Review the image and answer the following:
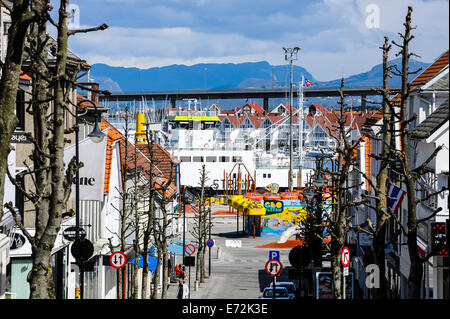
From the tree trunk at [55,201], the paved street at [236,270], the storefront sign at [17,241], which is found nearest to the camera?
the tree trunk at [55,201]

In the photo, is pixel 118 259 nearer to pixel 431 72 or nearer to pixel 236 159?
pixel 431 72

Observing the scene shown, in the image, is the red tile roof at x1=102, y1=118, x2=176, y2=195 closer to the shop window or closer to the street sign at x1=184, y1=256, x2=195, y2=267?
the street sign at x1=184, y1=256, x2=195, y2=267

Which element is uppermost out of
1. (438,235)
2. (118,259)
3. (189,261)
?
(438,235)

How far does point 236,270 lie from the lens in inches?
2359

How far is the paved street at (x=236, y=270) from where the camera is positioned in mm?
47156

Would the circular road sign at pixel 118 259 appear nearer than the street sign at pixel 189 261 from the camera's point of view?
Yes

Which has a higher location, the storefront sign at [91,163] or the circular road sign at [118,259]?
the storefront sign at [91,163]

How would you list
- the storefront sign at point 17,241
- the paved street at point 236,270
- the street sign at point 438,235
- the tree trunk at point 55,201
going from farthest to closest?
the paved street at point 236,270
the storefront sign at point 17,241
the street sign at point 438,235
the tree trunk at point 55,201

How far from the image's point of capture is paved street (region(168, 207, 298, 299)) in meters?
47.2

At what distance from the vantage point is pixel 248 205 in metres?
80.8

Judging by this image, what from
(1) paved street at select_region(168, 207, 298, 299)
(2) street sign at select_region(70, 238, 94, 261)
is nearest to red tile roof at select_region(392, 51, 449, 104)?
(2) street sign at select_region(70, 238, 94, 261)

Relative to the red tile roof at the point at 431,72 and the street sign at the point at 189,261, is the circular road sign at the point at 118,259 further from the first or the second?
the street sign at the point at 189,261

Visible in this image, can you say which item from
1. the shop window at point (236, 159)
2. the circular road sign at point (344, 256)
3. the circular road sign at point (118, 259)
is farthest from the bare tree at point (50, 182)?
the shop window at point (236, 159)

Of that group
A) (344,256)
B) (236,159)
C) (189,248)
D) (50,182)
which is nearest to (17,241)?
(344,256)
